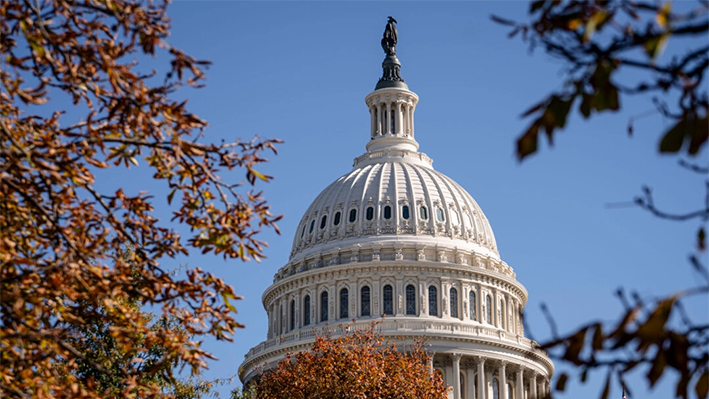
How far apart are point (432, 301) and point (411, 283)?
273cm

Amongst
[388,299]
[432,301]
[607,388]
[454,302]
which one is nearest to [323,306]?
[388,299]

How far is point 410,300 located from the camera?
4259 inches

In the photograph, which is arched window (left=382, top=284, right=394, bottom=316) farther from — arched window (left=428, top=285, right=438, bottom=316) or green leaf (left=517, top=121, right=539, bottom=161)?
green leaf (left=517, top=121, right=539, bottom=161)

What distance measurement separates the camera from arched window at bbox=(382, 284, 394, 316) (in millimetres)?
107438

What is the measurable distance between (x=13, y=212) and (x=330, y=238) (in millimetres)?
97438

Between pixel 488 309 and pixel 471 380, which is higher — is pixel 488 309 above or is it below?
above

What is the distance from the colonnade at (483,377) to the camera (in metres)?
103

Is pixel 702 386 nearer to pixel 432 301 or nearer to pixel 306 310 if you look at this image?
pixel 432 301

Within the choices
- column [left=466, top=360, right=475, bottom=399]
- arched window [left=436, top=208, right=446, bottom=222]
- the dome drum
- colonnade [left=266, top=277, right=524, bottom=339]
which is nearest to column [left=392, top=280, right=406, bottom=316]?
colonnade [left=266, top=277, right=524, bottom=339]

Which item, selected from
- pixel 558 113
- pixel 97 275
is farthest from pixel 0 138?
pixel 558 113

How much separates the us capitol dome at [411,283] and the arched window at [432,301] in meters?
0.11

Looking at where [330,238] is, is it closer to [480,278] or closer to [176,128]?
[480,278]

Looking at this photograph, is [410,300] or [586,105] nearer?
[586,105]

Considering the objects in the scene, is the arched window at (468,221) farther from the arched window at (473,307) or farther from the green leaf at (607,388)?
the green leaf at (607,388)
